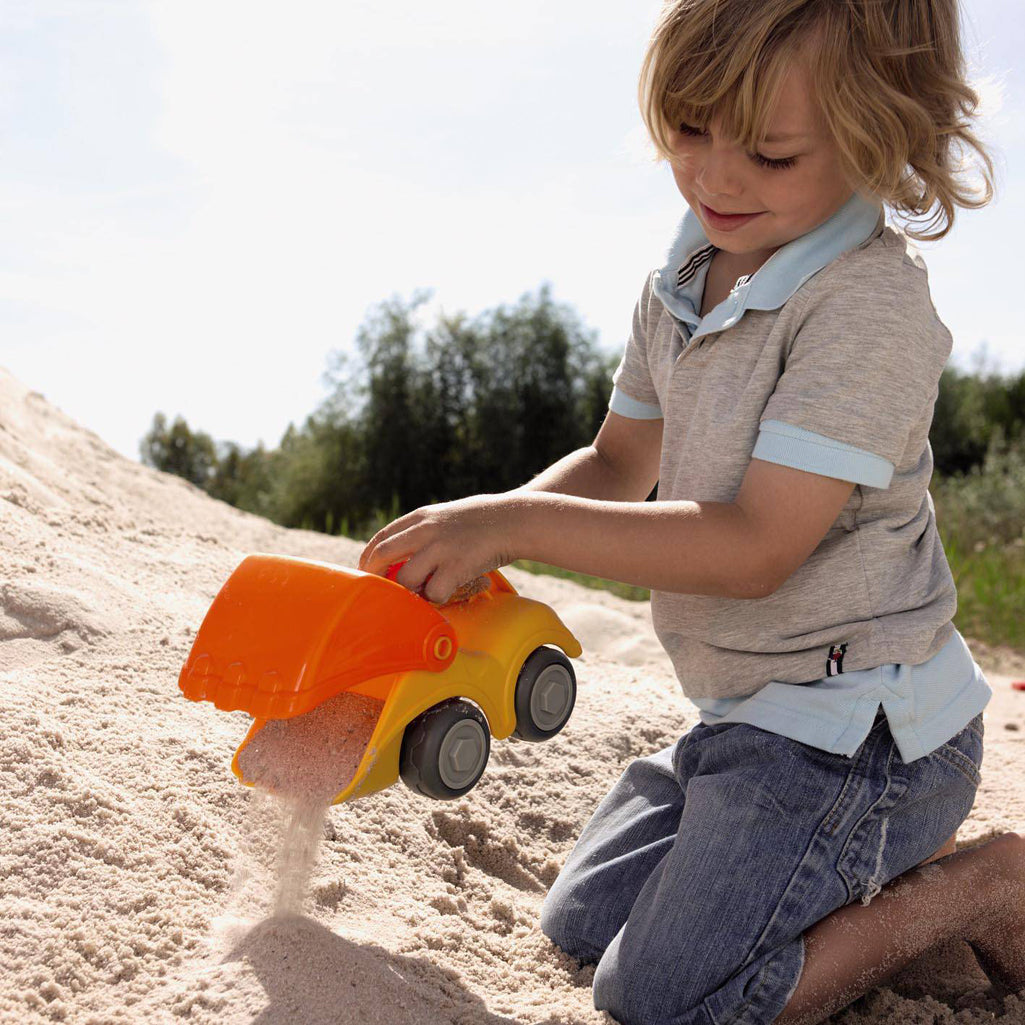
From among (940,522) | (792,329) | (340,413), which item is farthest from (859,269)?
(340,413)

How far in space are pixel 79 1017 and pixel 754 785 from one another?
855 millimetres

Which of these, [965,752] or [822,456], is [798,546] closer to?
[822,456]

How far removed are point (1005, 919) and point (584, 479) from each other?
0.89m

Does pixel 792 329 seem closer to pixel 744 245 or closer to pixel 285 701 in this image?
pixel 744 245

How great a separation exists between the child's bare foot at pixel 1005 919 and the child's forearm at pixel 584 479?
0.77 m

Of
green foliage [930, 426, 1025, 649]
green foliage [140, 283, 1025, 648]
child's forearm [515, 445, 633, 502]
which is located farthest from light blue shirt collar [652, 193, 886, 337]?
green foliage [140, 283, 1025, 648]

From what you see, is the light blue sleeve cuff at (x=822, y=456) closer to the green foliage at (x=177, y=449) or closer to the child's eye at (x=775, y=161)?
the child's eye at (x=775, y=161)

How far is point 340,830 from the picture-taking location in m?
1.68

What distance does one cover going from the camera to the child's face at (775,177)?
135 centimetres

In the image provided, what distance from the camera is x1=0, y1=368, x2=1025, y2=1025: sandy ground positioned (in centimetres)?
127

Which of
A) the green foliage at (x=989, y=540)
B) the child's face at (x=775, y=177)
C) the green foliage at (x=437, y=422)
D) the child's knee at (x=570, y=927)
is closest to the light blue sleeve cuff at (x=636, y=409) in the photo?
the child's face at (x=775, y=177)

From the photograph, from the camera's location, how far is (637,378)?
1.81 meters

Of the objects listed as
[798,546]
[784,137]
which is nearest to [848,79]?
[784,137]

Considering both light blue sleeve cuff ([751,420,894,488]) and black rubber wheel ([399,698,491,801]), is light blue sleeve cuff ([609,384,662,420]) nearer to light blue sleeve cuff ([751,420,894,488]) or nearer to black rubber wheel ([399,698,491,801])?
light blue sleeve cuff ([751,420,894,488])
